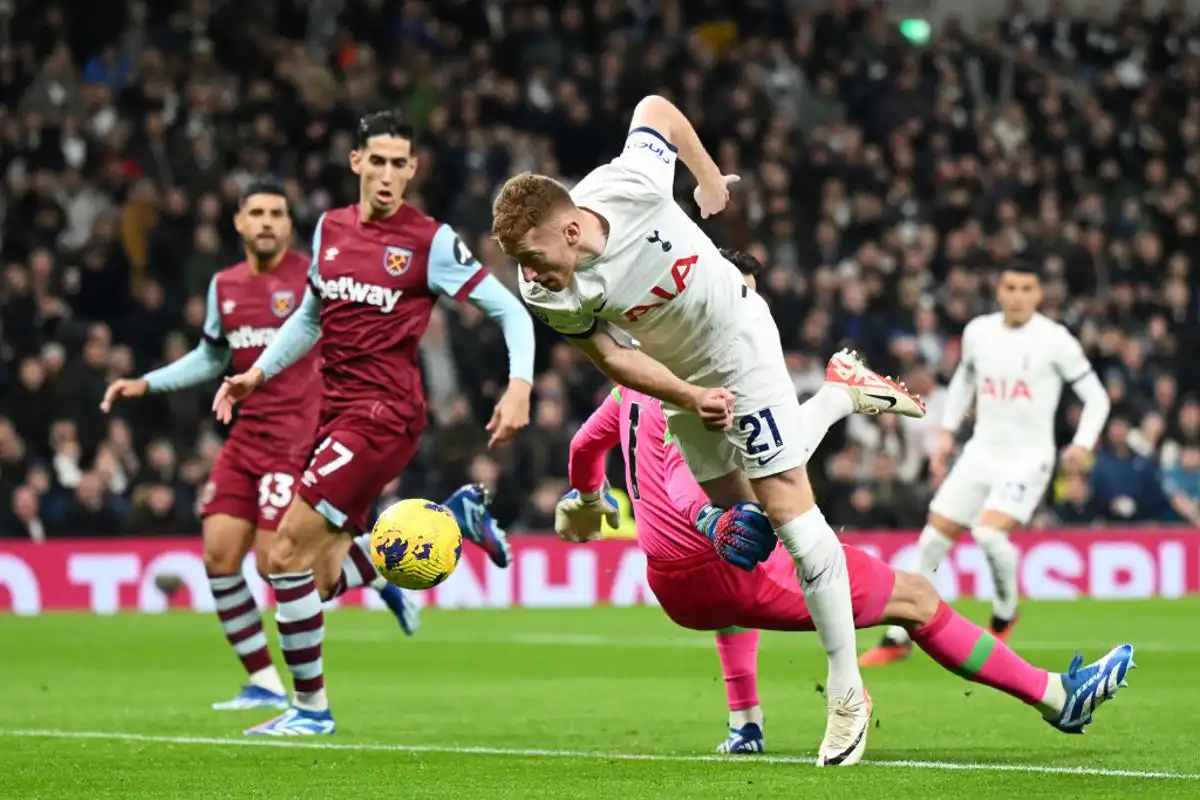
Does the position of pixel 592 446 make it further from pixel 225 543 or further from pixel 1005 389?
pixel 1005 389

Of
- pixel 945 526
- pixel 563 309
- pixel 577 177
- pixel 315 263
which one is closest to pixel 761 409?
pixel 563 309

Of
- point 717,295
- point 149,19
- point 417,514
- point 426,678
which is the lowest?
point 426,678

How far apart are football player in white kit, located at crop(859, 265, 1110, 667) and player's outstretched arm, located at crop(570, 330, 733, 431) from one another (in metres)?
7.37

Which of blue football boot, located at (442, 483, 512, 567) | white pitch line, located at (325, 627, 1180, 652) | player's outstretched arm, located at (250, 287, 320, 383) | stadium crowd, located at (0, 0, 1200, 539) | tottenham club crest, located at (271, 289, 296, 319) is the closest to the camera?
player's outstretched arm, located at (250, 287, 320, 383)

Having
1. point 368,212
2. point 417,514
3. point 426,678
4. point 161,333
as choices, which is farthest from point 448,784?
point 161,333

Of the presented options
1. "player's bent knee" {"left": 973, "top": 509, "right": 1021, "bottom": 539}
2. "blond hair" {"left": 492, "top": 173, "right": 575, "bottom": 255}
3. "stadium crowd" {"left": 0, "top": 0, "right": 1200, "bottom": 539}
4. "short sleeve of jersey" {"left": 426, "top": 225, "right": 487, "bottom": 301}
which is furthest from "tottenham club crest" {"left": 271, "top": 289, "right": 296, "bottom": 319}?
"stadium crowd" {"left": 0, "top": 0, "right": 1200, "bottom": 539}

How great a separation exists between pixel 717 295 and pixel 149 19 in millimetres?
17642

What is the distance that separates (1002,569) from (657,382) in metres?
7.50

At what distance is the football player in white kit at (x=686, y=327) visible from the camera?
22.2 ft

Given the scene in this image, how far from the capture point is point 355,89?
22.5 meters

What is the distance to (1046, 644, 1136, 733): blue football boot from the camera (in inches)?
295

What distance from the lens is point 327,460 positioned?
360 inches

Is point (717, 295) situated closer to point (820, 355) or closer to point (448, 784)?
point (448, 784)

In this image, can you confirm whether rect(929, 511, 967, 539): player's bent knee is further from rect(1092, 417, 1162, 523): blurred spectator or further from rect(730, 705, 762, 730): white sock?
rect(1092, 417, 1162, 523): blurred spectator
